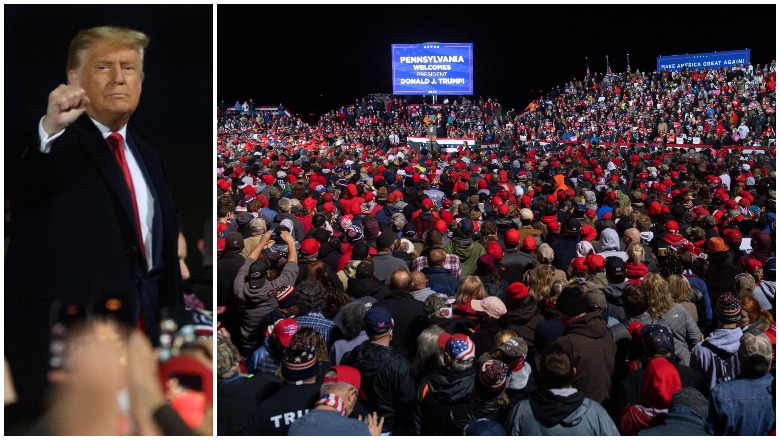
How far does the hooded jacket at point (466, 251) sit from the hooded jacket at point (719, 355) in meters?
2.79

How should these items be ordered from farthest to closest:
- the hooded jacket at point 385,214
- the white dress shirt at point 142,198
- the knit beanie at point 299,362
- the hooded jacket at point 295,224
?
the hooded jacket at point 385,214, the hooded jacket at point 295,224, the knit beanie at point 299,362, the white dress shirt at point 142,198

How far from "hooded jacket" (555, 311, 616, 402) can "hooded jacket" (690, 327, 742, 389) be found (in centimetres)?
52

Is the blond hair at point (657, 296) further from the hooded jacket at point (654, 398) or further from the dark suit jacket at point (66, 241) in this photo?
the dark suit jacket at point (66, 241)

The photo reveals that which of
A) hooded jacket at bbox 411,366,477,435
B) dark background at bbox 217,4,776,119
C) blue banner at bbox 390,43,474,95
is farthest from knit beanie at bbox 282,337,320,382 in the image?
dark background at bbox 217,4,776,119

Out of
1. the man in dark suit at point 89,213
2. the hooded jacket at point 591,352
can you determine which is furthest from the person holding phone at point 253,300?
the hooded jacket at point 591,352

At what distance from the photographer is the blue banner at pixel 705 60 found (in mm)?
40125

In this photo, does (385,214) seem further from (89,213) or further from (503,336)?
(89,213)

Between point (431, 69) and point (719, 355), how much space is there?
1348 inches

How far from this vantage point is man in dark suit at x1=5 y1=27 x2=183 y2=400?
2.77m

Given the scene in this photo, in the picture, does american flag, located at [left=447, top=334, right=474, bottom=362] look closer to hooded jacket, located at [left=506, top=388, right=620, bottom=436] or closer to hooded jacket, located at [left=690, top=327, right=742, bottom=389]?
hooded jacket, located at [left=506, top=388, right=620, bottom=436]

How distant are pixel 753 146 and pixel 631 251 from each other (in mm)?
18138

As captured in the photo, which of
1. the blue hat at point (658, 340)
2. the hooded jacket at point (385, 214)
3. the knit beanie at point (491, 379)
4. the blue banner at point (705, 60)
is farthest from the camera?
the blue banner at point (705, 60)

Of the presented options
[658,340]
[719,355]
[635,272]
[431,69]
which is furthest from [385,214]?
[431,69]

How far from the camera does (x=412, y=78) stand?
122 feet
